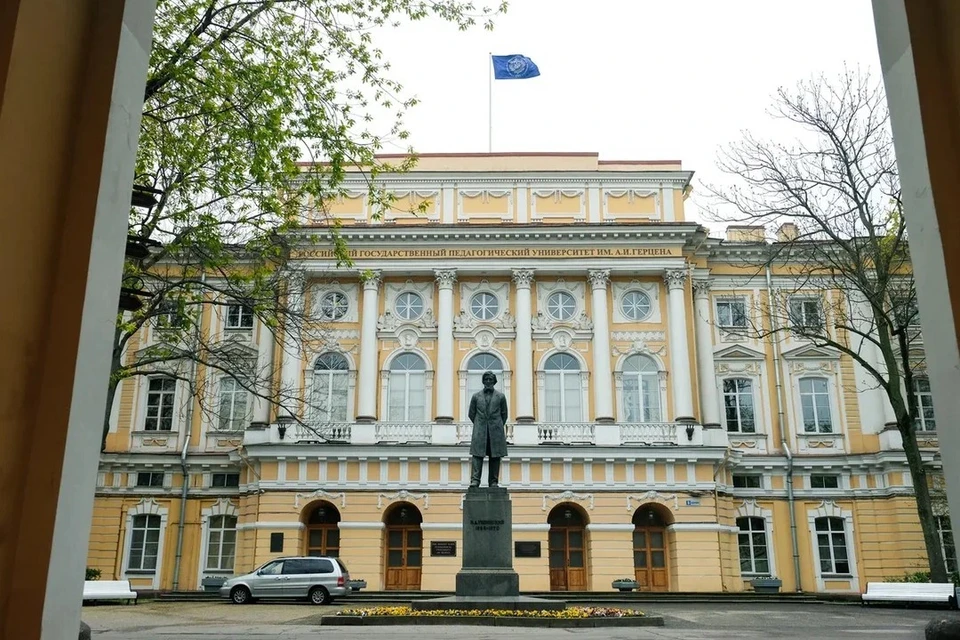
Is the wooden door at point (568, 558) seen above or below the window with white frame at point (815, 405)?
below

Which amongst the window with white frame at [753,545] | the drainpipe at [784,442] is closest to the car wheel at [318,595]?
the window with white frame at [753,545]

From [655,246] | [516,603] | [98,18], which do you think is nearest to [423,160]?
[655,246]

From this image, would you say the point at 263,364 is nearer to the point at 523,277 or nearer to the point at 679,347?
the point at 523,277

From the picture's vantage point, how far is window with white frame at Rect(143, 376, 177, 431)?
110 feet

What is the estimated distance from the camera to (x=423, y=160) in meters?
34.9

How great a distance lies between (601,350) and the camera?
3212 cm

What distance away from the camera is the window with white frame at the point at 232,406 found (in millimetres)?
33281

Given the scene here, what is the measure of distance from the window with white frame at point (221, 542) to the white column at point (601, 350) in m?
14.4

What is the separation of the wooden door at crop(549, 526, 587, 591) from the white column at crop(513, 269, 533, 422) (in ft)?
13.9

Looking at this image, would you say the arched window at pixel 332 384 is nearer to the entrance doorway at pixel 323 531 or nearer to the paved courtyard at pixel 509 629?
the entrance doorway at pixel 323 531

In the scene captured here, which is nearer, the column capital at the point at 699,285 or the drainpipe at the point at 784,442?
the drainpipe at the point at 784,442

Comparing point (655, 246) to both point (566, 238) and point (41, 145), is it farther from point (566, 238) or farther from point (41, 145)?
point (41, 145)

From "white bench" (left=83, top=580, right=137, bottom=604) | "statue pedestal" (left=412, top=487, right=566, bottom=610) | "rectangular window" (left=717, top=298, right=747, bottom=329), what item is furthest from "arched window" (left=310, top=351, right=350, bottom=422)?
"statue pedestal" (left=412, top=487, right=566, bottom=610)

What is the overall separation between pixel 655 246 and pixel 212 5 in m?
24.5
